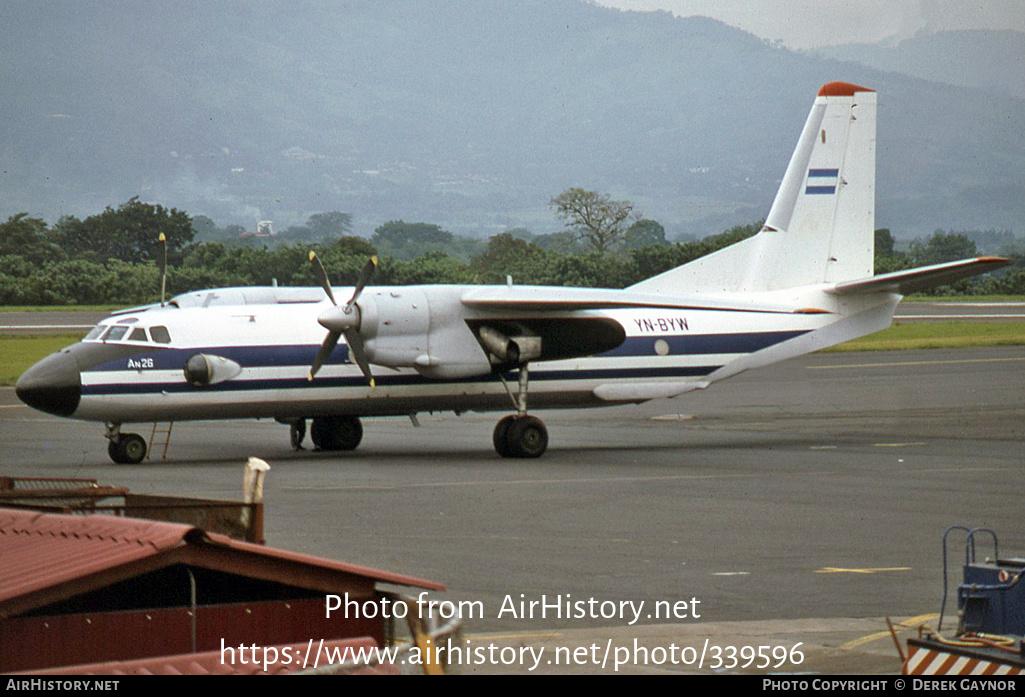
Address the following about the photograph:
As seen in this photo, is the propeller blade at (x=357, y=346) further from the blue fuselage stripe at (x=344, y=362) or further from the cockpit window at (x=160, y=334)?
the cockpit window at (x=160, y=334)

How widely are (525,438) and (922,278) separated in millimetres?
8787

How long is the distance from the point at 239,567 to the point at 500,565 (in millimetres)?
8501

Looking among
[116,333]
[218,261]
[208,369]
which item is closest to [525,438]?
[208,369]

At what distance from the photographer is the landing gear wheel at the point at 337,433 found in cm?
2709

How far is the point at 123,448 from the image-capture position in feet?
80.5

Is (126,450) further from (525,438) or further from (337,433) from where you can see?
(525,438)

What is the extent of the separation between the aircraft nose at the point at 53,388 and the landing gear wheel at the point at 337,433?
5379mm

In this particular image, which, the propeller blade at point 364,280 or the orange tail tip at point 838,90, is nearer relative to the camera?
the propeller blade at point 364,280

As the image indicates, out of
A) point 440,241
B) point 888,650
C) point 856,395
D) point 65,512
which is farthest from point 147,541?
point 440,241

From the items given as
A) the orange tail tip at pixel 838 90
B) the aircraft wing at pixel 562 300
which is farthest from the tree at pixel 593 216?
the aircraft wing at pixel 562 300

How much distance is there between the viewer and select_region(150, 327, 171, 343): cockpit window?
24.4m

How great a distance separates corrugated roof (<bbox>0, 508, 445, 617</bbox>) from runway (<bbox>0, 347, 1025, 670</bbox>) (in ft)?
17.1

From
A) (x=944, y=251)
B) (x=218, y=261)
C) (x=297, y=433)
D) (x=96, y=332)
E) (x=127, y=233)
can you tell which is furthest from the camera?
(x=944, y=251)

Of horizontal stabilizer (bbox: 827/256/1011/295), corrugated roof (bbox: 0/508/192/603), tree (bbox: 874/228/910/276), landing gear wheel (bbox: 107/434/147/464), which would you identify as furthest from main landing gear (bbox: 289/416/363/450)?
tree (bbox: 874/228/910/276)
